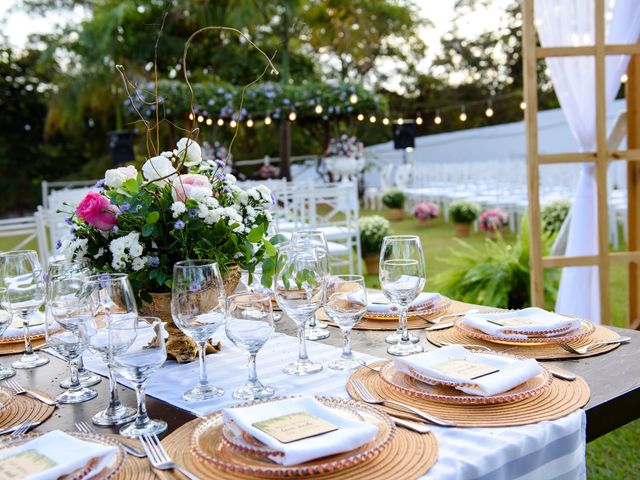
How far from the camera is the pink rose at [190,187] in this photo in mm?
1339

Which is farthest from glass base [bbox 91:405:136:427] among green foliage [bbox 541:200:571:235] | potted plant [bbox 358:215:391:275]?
green foliage [bbox 541:200:571:235]

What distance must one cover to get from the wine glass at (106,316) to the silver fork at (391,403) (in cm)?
39

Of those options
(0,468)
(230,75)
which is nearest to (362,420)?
(0,468)

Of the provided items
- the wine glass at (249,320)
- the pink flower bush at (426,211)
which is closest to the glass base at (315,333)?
the wine glass at (249,320)

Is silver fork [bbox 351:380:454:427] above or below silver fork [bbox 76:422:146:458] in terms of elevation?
above

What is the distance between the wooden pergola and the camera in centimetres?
294

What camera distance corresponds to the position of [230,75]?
15312 mm

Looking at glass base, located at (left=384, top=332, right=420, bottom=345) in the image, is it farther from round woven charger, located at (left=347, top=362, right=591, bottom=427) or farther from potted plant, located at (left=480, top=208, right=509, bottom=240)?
potted plant, located at (left=480, top=208, right=509, bottom=240)

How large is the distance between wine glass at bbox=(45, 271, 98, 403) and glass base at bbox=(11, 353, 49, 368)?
264 mm

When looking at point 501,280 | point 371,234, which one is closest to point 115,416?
point 501,280

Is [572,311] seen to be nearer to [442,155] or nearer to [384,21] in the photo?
[442,155]

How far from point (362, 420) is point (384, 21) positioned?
17.9m

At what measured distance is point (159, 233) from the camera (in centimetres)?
135

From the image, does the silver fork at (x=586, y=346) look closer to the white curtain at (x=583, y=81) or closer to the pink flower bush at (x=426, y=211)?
the white curtain at (x=583, y=81)
